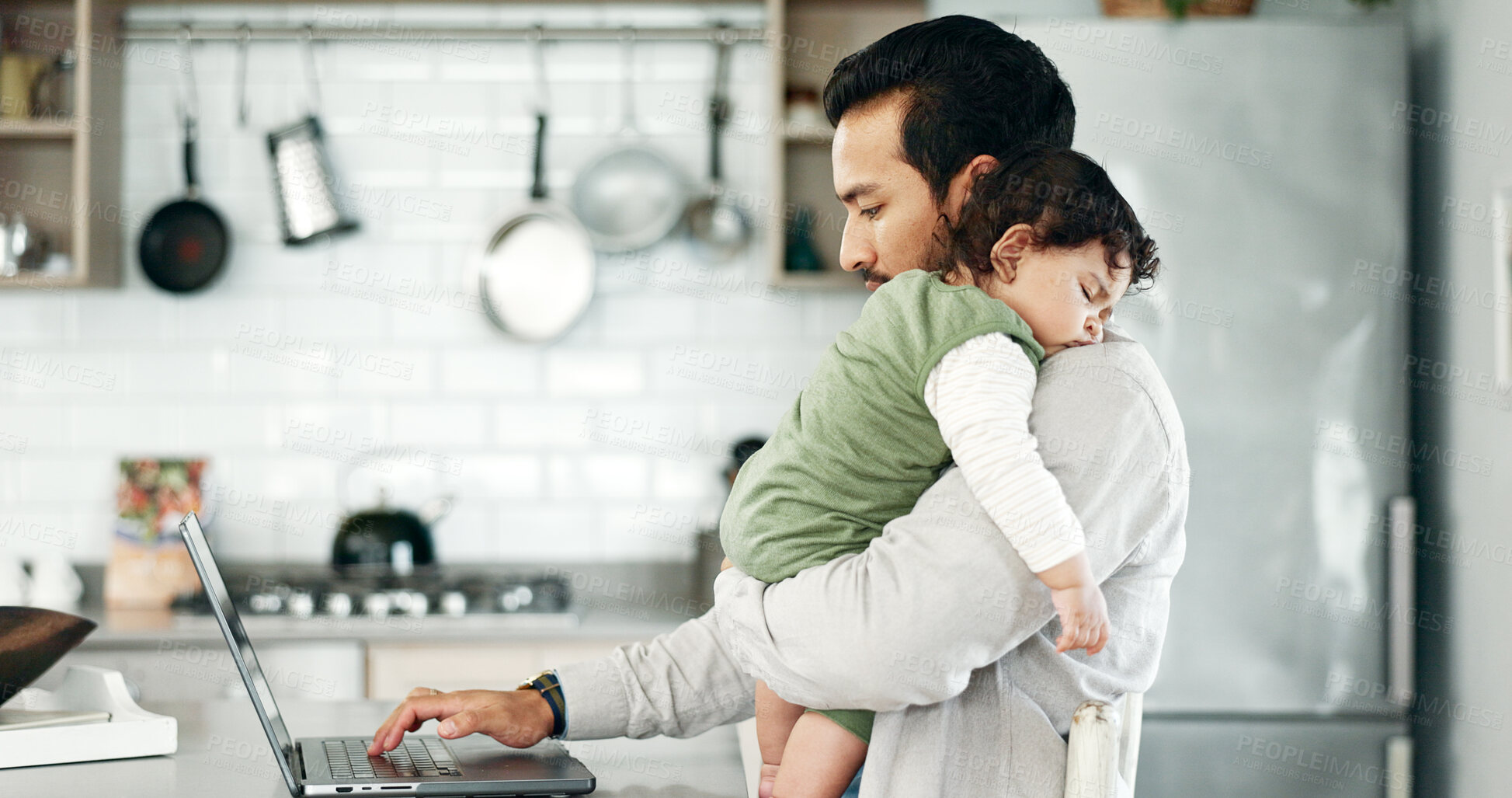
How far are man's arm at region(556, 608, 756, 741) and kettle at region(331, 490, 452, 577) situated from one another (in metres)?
1.72

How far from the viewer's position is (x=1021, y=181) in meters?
1.04

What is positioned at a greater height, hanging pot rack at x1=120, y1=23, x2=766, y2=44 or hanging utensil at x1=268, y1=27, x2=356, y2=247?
hanging pot rack at x1=120, y1=23, x2=766, y2=44

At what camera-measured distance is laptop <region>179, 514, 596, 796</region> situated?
1062 millimetres

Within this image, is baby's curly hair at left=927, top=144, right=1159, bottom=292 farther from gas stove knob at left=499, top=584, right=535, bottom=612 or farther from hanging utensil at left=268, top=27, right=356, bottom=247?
hanging utensil at left=268, top=27, right=356, bottom=247

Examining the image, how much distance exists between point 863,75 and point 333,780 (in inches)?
31.1

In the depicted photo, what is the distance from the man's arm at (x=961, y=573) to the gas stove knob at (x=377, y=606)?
6.34 feet

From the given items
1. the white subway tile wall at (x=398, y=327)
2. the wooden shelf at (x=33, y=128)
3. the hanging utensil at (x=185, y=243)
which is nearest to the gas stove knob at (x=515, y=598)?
the white subway tile wall at (x=398, y=327)

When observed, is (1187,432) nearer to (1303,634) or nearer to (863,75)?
(1303,634)

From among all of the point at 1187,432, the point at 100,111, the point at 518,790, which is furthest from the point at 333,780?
the point at 100,111

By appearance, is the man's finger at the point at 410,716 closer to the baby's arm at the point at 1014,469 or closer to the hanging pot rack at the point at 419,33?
the baby's arm at the point at 1014,469

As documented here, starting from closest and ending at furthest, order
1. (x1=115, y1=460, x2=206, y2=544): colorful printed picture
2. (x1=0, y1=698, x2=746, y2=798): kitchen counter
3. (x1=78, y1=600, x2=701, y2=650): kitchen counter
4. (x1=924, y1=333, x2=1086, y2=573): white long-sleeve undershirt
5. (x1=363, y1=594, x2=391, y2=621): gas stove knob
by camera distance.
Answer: (x1=924, y1=333, x2=1086, y2=573): white long-sleeve undershirt
(x1=0, y1=698, x2=746, y2=798): kitchen counter
(x1=78, y1=600, x2=701, y2=650): kitchen counter
(x1=363, y1=594, x2=391, y2=621): gas stove knob
(x1=115, y1=460, x2=206, y2=544): colorful printed picture

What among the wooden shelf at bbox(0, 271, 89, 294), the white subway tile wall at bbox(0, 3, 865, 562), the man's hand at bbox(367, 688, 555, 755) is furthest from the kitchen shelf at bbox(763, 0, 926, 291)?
the man's hand at bbox(367, 688, 555, 755)

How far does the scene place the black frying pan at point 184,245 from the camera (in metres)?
3.07

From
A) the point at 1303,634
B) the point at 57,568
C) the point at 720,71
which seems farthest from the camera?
the point at 720,71
